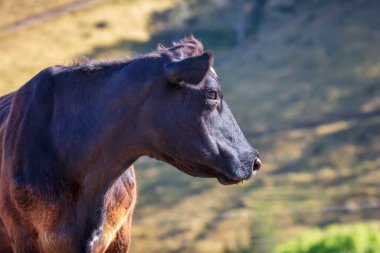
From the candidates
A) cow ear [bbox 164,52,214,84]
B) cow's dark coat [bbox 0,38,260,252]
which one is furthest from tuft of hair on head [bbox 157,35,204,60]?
cow ear [bbox 164,52,214,84]

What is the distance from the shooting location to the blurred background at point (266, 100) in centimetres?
2023

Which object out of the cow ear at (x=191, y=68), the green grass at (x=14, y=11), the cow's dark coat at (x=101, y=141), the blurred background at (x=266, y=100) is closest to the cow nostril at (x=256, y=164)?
the cow's dark coat at (x=101, y=141)

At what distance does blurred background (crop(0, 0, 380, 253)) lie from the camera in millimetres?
20234

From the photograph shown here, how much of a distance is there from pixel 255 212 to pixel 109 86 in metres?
15.8

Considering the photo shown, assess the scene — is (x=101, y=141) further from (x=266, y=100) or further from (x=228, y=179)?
(x=266, y=100)

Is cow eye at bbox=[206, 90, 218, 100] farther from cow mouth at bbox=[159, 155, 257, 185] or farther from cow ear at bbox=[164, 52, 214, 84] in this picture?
cow mouth at bbox=[159, 155, 257, 185]

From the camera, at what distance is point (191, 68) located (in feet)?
16.9

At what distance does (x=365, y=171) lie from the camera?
24734mm

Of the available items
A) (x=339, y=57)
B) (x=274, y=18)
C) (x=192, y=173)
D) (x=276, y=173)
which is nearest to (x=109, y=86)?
(x=192, y=173)

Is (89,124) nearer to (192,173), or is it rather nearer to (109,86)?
(109,86)

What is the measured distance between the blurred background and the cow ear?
545 centimetres

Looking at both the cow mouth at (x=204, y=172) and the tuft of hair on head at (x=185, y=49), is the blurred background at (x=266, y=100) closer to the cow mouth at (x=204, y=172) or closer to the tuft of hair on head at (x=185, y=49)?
the cow mouth at (x=204, y=172)

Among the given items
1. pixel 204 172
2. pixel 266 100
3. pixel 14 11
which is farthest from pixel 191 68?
pixel 14 11

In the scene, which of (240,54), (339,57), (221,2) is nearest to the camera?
(339,57)
